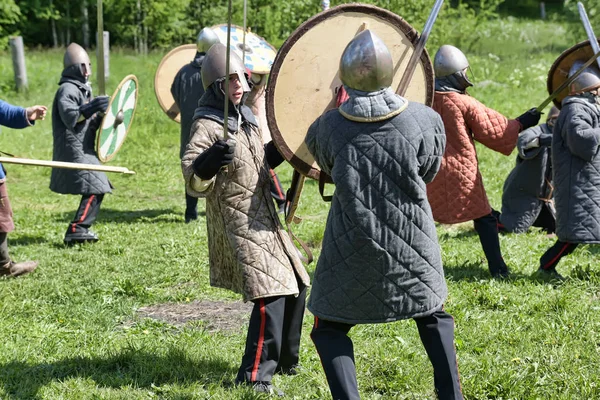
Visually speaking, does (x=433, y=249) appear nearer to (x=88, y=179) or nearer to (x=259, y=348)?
(x=259, y=348)

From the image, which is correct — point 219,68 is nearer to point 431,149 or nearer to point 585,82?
point 431,149

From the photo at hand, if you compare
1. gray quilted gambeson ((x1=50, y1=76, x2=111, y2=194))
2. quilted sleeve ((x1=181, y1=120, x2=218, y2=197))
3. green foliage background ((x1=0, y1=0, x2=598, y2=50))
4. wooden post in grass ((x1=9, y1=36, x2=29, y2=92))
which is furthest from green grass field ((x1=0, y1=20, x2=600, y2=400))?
wooden post in grass ((x1=9, y1=36, x2=29, y2=92))

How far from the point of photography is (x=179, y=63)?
30.4 ft

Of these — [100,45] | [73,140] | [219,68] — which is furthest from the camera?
[73,140]

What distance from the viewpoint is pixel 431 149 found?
3273 millimetres

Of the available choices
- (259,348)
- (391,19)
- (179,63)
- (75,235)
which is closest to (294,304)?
(259,348)

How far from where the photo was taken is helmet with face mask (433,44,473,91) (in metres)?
5.69

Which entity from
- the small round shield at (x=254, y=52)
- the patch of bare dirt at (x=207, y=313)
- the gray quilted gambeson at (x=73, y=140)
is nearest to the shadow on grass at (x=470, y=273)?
the patch of bare dirt at (x=207, y=313)

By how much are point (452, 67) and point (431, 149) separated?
8.45 feet

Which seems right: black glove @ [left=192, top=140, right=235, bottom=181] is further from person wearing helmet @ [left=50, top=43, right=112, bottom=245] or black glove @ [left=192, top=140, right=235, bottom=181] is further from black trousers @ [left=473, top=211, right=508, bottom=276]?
person wearing helmet @ [left=50, top=43, right=112, bottom=245]

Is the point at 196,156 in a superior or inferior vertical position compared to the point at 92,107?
superior

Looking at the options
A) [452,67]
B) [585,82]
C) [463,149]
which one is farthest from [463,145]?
[585,82]

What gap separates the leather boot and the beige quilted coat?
2.70 metres

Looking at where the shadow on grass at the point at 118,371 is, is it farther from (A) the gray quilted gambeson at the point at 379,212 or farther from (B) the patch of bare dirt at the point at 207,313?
(A) the gray quilted gambeson at the point at 379,212
